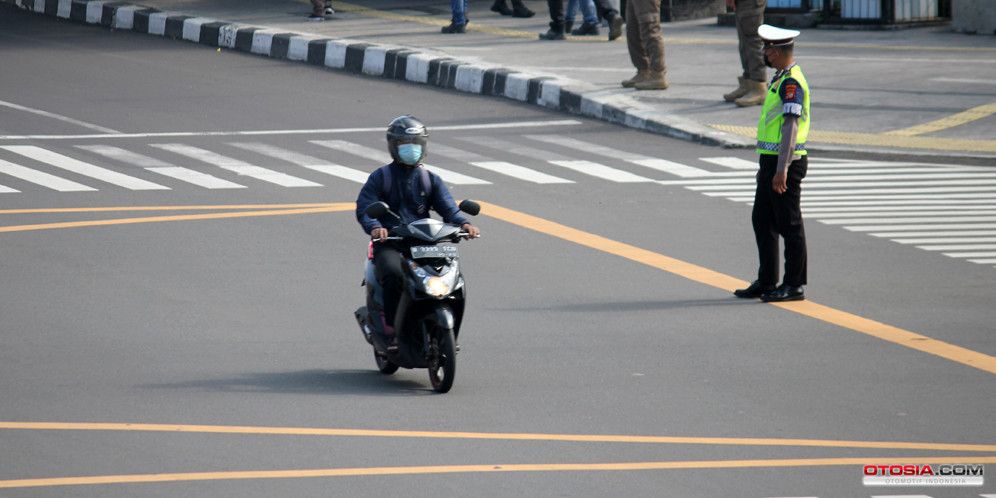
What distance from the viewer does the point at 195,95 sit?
66.8ft

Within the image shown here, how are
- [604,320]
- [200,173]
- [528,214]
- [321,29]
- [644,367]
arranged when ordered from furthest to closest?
1. [321,29]
2. [200,173]
3. [528,214]
4. [604,320]
5. [644,367]

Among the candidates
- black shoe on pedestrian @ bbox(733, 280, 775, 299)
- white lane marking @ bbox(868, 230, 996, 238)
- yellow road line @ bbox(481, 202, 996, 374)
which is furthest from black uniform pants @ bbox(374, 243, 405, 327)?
white lane marking @ bbox(868, 230, 996, 238)

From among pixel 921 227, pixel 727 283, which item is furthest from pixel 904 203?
pixel 727 283

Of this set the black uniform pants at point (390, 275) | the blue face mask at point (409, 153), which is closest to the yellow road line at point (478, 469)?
the black uniform pants at point (390, 275)

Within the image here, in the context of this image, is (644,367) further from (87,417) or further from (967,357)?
(87,417)

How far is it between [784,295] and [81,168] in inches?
288

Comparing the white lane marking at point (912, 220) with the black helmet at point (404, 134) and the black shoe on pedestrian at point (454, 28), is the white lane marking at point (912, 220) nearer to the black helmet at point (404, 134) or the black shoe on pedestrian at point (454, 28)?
the black helmet at point (404, 134)

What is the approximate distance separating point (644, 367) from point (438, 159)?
750cm

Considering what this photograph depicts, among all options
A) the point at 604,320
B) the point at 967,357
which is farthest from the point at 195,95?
the point at 967,357

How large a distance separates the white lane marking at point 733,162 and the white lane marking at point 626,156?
342 mm

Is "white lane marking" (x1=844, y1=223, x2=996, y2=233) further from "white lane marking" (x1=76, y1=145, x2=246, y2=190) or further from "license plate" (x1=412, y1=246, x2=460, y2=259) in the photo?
"license plate" (x1=412, y1=246, x2=460, y2=259)

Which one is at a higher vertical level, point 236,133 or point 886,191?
point 886,191

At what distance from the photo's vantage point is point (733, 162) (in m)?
16.5

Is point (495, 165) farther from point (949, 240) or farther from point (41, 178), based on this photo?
point (949, 240)
